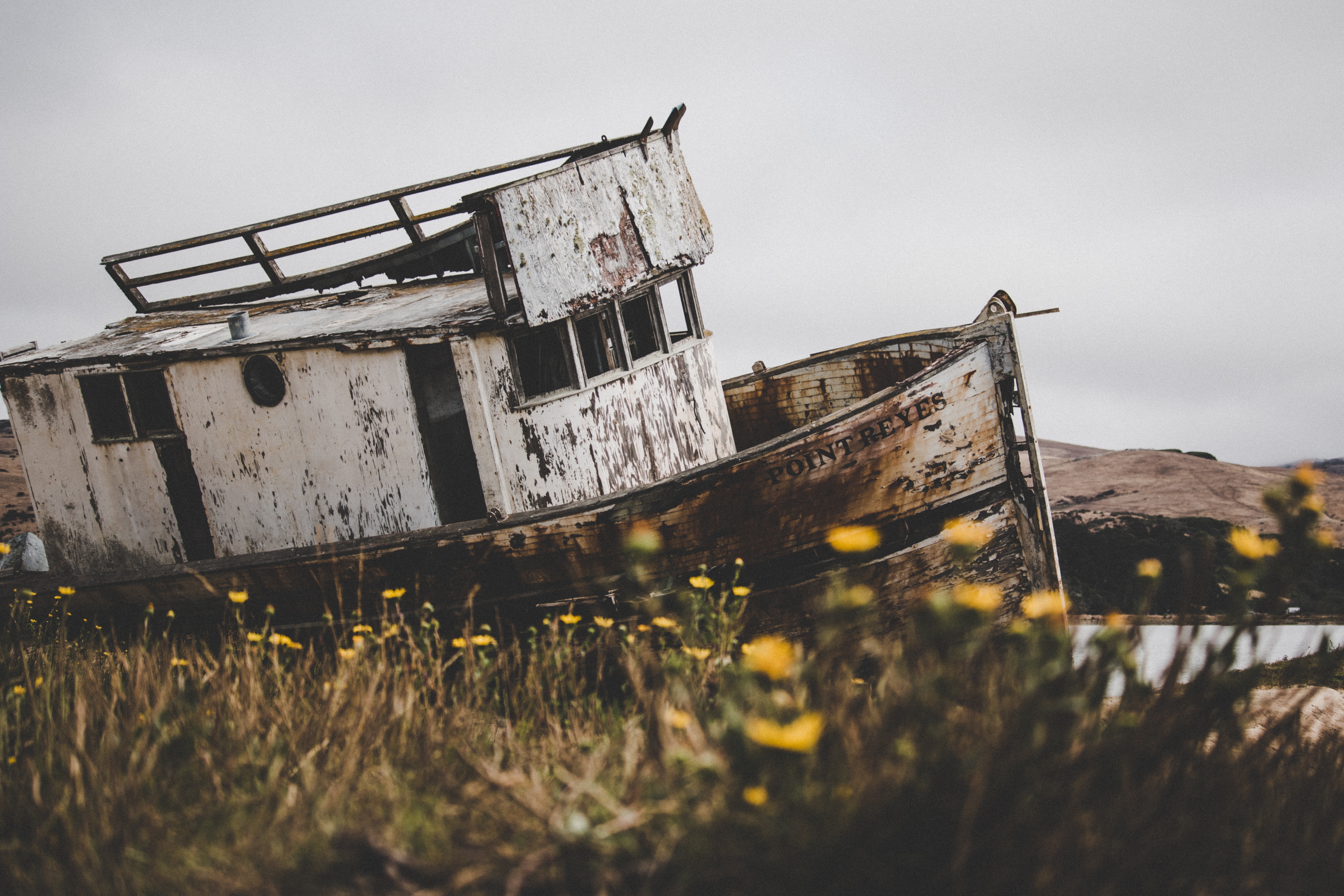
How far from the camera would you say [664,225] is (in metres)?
5.82

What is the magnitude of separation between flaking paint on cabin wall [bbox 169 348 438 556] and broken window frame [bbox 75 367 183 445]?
13 centimetres

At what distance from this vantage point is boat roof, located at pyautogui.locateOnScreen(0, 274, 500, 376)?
513cm

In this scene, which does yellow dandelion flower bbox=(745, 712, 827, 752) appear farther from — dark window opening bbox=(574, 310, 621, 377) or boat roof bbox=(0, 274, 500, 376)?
dark window opening bbox=(574, 310, 621, 377)

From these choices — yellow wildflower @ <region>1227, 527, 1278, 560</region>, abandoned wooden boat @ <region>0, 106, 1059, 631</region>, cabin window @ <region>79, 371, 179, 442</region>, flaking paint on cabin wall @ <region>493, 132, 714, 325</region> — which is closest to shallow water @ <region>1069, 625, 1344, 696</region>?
abandoned wooden boat @ <region>0, 106, 1059, 631</region>

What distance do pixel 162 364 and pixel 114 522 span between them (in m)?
1.35

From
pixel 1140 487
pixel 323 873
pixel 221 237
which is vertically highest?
pixel 221 237

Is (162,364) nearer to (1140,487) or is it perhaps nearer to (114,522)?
(114,522)

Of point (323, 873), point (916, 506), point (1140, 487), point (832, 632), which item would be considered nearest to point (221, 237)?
point (916, 506)

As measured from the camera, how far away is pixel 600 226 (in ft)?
17.5

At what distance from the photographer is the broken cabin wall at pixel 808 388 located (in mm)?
7047

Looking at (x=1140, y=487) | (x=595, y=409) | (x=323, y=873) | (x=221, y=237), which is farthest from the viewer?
(x=1140, y=487)

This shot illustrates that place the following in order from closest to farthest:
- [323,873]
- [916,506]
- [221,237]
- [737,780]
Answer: [737,780] < [323,873] < [916,506] < [221,237]

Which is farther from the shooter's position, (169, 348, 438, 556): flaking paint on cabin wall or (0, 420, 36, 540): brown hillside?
(0, 420, 36, 540): brown hillside

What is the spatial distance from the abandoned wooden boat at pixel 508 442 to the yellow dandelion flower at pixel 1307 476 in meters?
2.65
